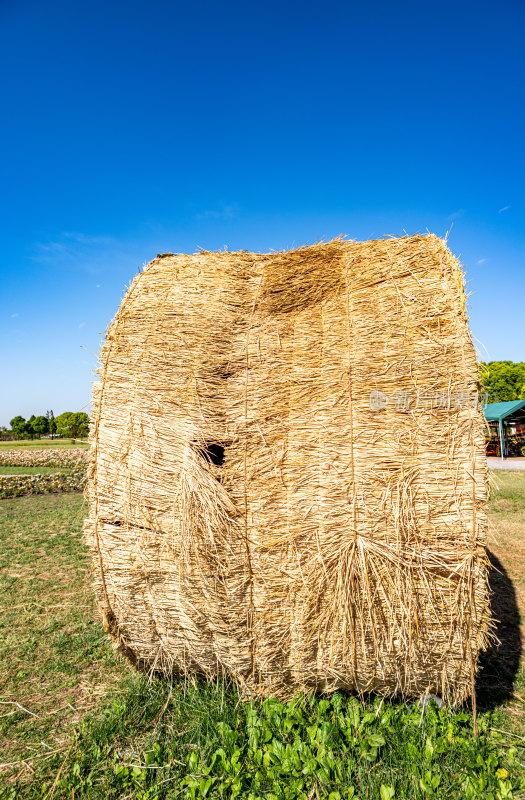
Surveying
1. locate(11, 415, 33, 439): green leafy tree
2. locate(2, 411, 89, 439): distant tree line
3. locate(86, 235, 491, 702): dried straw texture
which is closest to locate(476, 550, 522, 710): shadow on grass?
locate(86, 235, 491, 702): dried straw texture

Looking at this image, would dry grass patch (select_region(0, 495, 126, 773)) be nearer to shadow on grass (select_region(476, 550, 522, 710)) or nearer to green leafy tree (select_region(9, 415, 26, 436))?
shadow on grass (select_region(476, 550, 522, 710))

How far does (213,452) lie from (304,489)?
86cm

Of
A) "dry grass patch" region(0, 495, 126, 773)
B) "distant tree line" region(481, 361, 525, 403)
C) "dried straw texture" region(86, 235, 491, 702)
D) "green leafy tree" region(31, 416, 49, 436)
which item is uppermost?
"distant tree line" region(481, 361, 525, 403)

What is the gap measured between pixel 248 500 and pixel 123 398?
1.42 meters

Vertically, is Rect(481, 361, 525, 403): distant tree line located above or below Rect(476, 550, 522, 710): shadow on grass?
above

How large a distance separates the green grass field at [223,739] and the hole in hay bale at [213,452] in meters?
1.89

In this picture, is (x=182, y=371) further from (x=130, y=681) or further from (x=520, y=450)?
(x=520, y=450)

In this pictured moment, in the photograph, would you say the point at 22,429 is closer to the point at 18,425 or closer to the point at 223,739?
the point at 18,425

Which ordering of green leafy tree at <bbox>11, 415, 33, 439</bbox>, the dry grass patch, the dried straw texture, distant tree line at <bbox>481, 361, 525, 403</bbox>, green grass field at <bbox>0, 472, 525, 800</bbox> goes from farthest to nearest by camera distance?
1. green leafy tree at <bbox>11, 415, 33, 439</bbox>
2. distant tree line at <bbox>481, 361, 525, 403</bbox>
3. the dry grass patch
4. the dried straw texture
5. green grass field at <bbox>0, 472, 525, 800</bbox>

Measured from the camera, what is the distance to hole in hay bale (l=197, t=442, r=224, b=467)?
3.40m

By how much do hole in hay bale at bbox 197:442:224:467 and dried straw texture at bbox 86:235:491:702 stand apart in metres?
0.03

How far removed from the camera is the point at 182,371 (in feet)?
11.7

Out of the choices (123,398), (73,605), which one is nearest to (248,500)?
(123,398)

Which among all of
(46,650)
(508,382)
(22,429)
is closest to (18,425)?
(22,429)
